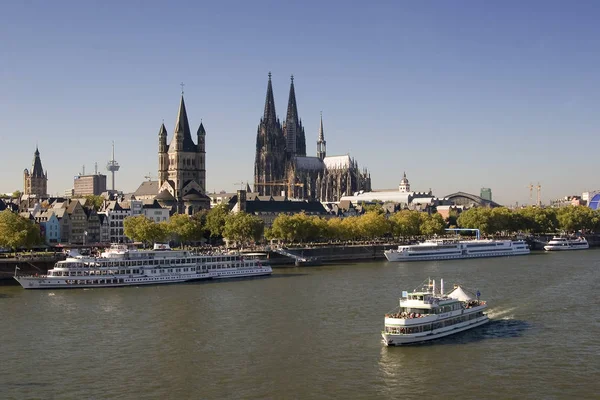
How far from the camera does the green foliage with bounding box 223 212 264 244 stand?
3927 inches

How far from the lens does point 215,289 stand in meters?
61.8

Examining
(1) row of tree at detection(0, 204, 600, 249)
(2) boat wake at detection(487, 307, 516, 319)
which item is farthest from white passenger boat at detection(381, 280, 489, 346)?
(1) row of tree at detection(0, 204, 600, 249)

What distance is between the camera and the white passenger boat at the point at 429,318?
127 ft

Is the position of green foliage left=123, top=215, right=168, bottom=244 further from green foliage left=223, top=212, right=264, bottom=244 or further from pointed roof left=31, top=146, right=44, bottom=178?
pointed roof left=31, top=146, right=44, bottom=178

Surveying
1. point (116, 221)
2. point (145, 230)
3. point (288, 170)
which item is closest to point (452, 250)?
point (145, 230)

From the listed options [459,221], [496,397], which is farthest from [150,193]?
[496,397]

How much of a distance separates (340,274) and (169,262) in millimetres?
16172

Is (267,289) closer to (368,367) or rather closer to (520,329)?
(520,329)

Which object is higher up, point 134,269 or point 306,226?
point 306,226

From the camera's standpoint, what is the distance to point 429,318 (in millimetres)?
39812

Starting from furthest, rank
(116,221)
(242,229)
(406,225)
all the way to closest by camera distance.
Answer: (406,225), (116,221), (242,229)

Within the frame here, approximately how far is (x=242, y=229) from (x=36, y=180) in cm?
8599

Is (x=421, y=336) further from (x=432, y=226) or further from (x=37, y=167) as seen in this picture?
(x=37, y=167)

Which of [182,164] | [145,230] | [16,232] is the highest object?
[182,164]
